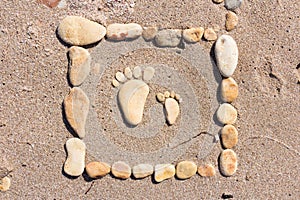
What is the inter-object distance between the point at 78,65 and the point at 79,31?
0.20 metres

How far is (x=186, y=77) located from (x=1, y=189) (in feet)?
4.38

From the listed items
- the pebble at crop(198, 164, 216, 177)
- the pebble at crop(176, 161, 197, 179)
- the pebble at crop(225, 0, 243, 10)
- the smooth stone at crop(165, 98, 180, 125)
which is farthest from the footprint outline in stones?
the pebble at crop(225, 0, 243, 10)

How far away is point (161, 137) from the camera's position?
2.50 metres

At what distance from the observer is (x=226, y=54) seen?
245 cm

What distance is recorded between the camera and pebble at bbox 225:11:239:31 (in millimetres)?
2467

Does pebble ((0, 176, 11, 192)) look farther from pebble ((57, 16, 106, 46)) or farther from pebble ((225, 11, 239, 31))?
pebble ((225, 11, 239, 31))

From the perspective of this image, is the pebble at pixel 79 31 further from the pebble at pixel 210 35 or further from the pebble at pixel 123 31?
the pebble at pixel 210 35

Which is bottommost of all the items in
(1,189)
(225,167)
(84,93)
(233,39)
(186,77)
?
(1,189)

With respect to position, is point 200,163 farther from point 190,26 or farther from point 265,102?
point 190,26

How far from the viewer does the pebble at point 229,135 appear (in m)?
2.50

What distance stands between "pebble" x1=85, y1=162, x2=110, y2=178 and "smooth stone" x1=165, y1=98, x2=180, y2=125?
50cm

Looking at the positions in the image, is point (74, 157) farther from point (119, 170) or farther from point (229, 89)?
point (229, 89)

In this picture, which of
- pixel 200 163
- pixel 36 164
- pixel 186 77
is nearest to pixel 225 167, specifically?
pixel 200 163

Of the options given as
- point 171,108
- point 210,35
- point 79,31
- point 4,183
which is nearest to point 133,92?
point 171,108
